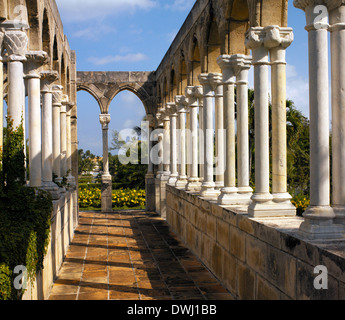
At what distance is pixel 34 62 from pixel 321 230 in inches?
209

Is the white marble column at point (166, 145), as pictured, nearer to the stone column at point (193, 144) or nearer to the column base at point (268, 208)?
the stone column at point (193, 144)

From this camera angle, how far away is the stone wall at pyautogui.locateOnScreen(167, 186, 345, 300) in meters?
3.38

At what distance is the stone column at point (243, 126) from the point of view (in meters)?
6.55

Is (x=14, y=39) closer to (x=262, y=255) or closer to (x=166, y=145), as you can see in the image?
(x=262, y=255)

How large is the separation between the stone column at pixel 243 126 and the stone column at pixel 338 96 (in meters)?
2.41

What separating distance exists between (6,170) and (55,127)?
5.05 metres

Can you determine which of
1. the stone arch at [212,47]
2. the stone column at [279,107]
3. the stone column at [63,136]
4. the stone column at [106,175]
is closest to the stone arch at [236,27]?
the stone column at [279,107]

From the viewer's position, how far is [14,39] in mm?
6219

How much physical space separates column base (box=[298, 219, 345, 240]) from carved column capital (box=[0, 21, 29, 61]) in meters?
4.43

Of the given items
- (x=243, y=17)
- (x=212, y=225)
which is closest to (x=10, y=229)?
(x=212, y=225)
